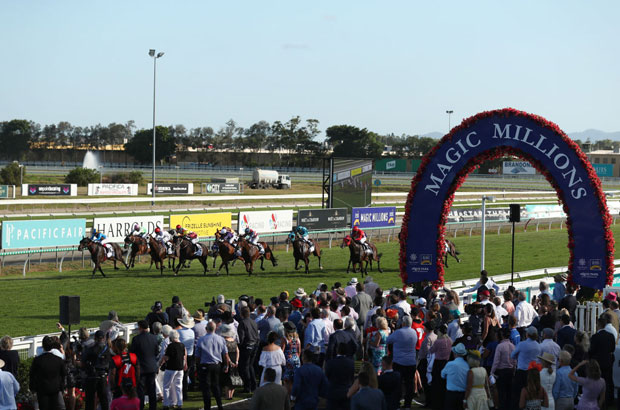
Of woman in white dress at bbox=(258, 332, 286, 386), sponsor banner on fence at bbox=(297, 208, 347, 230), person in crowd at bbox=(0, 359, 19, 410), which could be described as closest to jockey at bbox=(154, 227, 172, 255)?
sponsor banner on fence at bbox=(297, 208, 347, 230)

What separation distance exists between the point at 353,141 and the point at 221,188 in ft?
168

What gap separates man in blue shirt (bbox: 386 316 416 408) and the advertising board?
48.0 meters

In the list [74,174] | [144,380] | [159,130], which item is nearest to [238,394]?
[144,380]

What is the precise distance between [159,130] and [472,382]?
4145 inches

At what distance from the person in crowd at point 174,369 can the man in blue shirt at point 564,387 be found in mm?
4236

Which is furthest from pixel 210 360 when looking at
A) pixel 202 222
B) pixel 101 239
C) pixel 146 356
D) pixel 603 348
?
pixel 202 222

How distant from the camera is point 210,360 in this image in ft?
29.7

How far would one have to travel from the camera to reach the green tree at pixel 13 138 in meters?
121

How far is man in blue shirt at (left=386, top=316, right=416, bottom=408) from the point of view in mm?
8977

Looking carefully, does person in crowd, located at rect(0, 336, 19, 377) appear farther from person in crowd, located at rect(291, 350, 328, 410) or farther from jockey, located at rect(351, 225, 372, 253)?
jockey, located at rect(351, 225, 372, 253)

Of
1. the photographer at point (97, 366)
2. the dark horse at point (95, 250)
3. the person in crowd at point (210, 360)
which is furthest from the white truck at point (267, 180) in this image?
the photographer at point (97, 366)

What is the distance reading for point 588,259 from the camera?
14602 mm

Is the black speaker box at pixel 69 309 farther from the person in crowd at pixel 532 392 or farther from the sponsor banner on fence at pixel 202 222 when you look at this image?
the sponsor banner on fence at pixel 202 222

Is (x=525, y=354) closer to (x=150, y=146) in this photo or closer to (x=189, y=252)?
(x=189, y=252)
